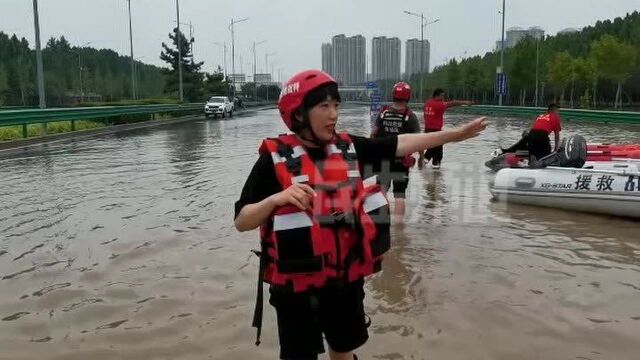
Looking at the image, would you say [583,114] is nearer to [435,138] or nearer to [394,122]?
[394,122]

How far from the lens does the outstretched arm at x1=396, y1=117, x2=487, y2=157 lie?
8.58ft

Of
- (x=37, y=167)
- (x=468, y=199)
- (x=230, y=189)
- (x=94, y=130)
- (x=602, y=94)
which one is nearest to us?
(x=468, y=199)

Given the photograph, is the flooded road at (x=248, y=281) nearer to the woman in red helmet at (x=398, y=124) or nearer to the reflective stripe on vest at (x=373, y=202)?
the woman in red helmet at (x=398, y=124)

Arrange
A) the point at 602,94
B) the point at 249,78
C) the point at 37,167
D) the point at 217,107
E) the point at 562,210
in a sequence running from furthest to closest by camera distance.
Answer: the point at 249,78 < the point at 602,94 < the point at 217,107 < the point at 37,167 < the point at 562,210

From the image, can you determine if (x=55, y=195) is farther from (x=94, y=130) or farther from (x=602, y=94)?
(x=602, y=94)

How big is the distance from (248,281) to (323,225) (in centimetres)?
300

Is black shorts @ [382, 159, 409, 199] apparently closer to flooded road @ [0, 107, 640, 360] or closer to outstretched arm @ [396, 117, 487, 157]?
flooded road @ [0, 107, 640, 360]

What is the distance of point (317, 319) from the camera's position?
2.46 metres

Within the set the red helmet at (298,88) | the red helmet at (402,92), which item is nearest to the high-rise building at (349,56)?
the red helmet at (402,92)

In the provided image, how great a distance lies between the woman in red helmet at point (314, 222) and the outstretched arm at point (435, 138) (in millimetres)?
271

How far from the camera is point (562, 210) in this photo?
797 centimetres

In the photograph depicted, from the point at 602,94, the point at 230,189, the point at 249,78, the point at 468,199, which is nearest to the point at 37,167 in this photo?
the point at 230,189

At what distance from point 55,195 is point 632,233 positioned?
8.28 metres

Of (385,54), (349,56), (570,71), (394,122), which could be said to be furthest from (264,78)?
(394,122)
